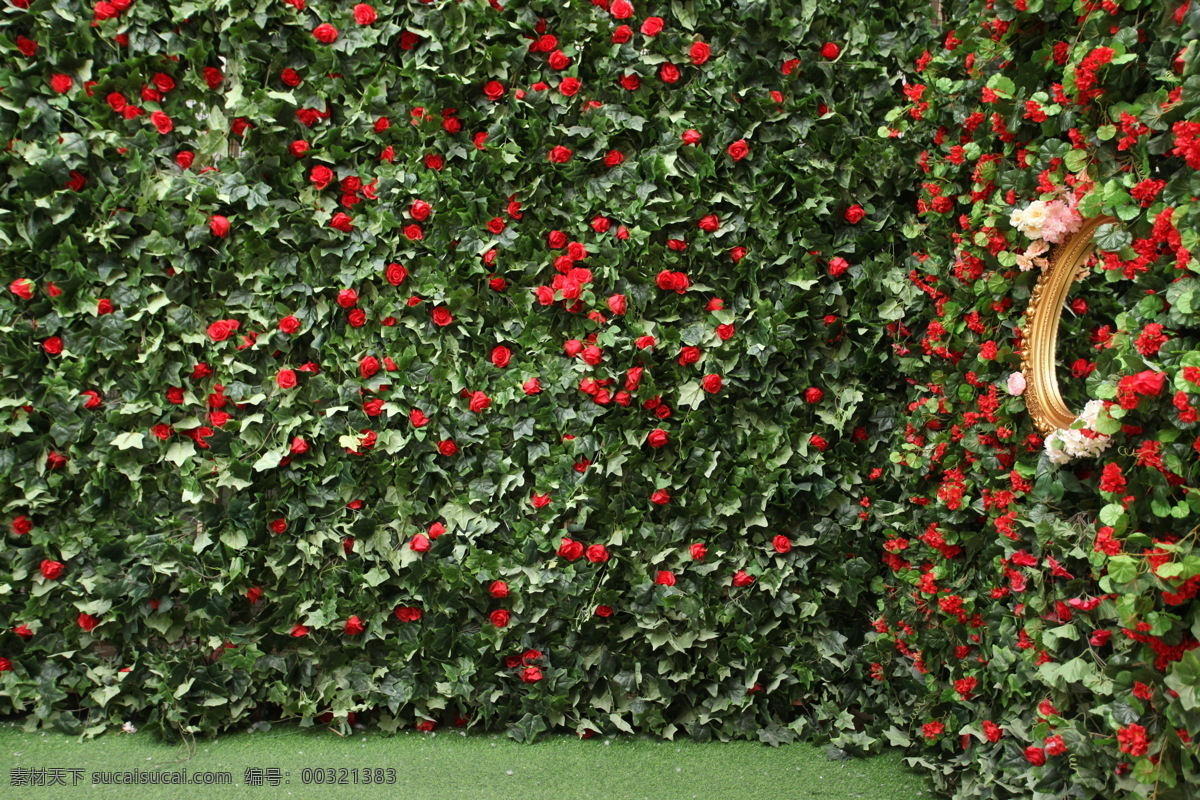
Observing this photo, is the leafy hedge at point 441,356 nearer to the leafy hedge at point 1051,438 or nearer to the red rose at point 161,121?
the red rose at point 161,121

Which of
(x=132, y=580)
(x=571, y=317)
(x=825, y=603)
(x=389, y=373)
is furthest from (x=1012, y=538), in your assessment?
(x=132, y=580)

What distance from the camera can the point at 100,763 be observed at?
2.55 meters

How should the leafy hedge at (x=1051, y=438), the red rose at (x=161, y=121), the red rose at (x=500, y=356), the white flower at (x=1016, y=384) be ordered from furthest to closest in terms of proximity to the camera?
the red rose at (x=500, y=356) < the red rose at (x=161, y=121) < the white flower at (x=1016, y=384) < the leafy hedge at (x=1051, y=438)

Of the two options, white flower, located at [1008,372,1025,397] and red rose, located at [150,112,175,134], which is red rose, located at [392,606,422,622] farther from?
white flower, located at [1008,372,1025,397]

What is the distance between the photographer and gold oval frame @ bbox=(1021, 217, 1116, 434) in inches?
75.9

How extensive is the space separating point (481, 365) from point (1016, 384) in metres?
1.44

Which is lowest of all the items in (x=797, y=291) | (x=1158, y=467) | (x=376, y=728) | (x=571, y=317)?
(x=376, y=728)

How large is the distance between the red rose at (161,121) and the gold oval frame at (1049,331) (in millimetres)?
2357

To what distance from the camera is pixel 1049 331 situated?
199 cm

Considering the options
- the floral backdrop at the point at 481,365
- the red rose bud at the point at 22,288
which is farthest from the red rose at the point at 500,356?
the red rose bud at the point at 22,288

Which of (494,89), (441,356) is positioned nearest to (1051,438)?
(441,356)

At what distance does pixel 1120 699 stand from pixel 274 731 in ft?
7.50

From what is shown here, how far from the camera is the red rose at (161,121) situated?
2.54 metres

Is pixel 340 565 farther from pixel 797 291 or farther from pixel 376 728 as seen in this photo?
pixel 797 291
